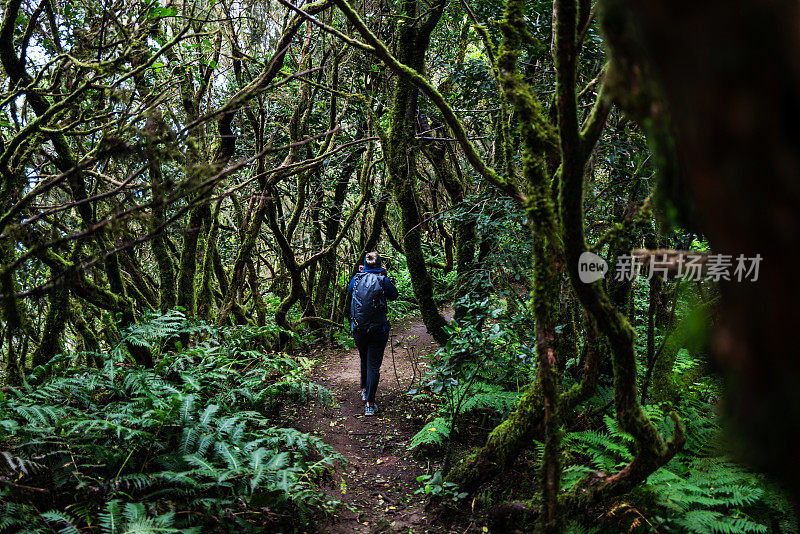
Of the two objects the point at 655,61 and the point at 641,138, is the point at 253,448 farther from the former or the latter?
the point at 641,138

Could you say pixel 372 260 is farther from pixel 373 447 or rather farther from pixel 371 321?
pixel 373 447

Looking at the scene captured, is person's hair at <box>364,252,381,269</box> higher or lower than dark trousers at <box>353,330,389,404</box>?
higher

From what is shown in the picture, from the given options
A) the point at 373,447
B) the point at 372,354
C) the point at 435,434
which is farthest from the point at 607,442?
the point at 372,354

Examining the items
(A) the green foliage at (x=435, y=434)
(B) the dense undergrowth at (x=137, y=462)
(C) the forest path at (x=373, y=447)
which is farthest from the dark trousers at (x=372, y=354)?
(B) the dense undergrowth at (x=137, y=462)

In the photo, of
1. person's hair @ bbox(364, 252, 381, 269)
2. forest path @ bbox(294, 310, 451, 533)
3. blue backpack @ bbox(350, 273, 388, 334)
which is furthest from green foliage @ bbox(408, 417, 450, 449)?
person's hair @ bbox(364, 252, 381, 269)

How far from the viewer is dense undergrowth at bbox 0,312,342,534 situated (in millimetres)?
3057

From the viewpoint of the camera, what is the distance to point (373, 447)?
5.82 m

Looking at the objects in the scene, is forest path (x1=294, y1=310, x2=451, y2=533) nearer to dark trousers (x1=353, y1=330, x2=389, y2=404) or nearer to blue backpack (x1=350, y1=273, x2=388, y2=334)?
dark trousers (x1=353, y1=330, x2=389, y2=404)

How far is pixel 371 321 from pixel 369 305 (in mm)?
239

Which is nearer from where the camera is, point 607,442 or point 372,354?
point 607,442

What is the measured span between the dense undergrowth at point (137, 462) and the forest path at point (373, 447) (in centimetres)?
39

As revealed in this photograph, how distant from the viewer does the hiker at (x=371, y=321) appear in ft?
22.4

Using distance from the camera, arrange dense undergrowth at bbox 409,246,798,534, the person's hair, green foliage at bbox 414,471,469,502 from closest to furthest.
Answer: dense undergrowth at bbox 409,246,798,534, green foliage at bbox 414,471,469,502, the person's hair

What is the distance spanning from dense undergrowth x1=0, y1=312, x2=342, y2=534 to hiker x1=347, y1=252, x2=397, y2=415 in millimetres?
2086
